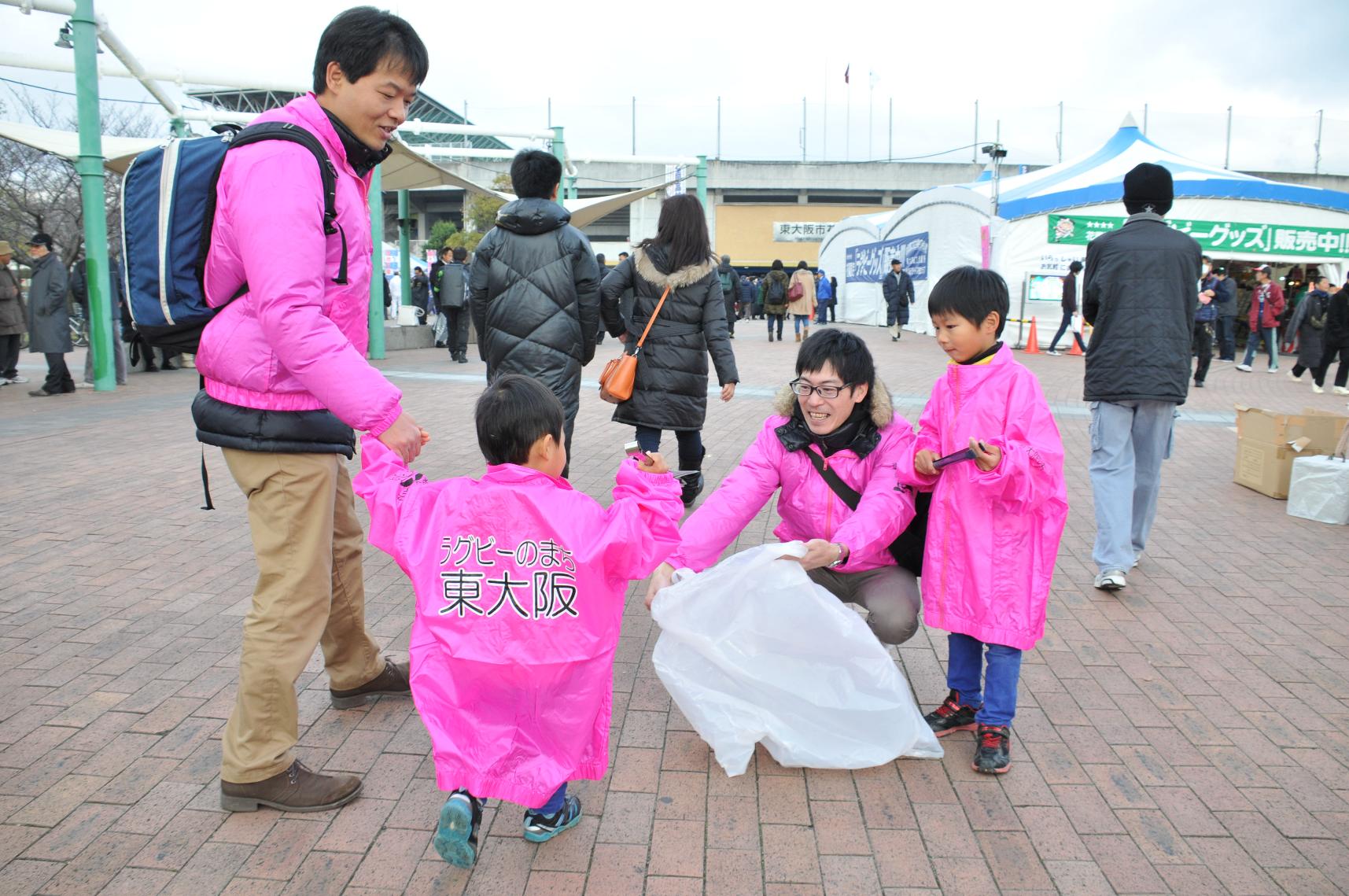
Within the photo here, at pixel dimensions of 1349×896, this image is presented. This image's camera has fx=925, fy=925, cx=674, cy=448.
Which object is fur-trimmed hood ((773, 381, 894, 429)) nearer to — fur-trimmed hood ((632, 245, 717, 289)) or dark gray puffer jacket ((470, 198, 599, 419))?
dark gray puffer jacket ((470, 198, 599, 419))

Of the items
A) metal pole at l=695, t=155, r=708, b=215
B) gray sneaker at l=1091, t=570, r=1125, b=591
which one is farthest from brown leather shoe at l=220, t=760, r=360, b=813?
metal pole at l=695, t=155, r=708, b=215

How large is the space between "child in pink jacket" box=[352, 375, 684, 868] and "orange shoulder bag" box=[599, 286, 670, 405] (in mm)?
2875

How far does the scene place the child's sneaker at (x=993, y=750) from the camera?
281 cm

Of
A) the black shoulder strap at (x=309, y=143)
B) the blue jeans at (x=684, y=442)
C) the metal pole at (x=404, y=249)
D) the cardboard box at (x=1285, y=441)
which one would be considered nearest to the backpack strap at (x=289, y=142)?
the black shoulder strap at (x=309, y=143)

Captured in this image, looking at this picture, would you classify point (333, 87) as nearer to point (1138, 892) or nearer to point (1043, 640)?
point (1138, 892)

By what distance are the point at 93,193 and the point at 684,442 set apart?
8.83m

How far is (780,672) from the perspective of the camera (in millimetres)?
2736

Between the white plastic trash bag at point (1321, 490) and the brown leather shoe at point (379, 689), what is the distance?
226 inches

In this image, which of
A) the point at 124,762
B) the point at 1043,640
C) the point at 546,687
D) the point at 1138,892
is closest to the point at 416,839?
the point at 546,687

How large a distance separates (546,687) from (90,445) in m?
7.05

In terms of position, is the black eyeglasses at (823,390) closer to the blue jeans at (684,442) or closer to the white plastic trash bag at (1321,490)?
the blue jeans at (684,442)

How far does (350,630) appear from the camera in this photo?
303 cm

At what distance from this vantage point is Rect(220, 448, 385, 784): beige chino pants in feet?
7.97

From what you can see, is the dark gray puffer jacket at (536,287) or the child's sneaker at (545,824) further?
the dark gray puffer jacket at (536,287)
